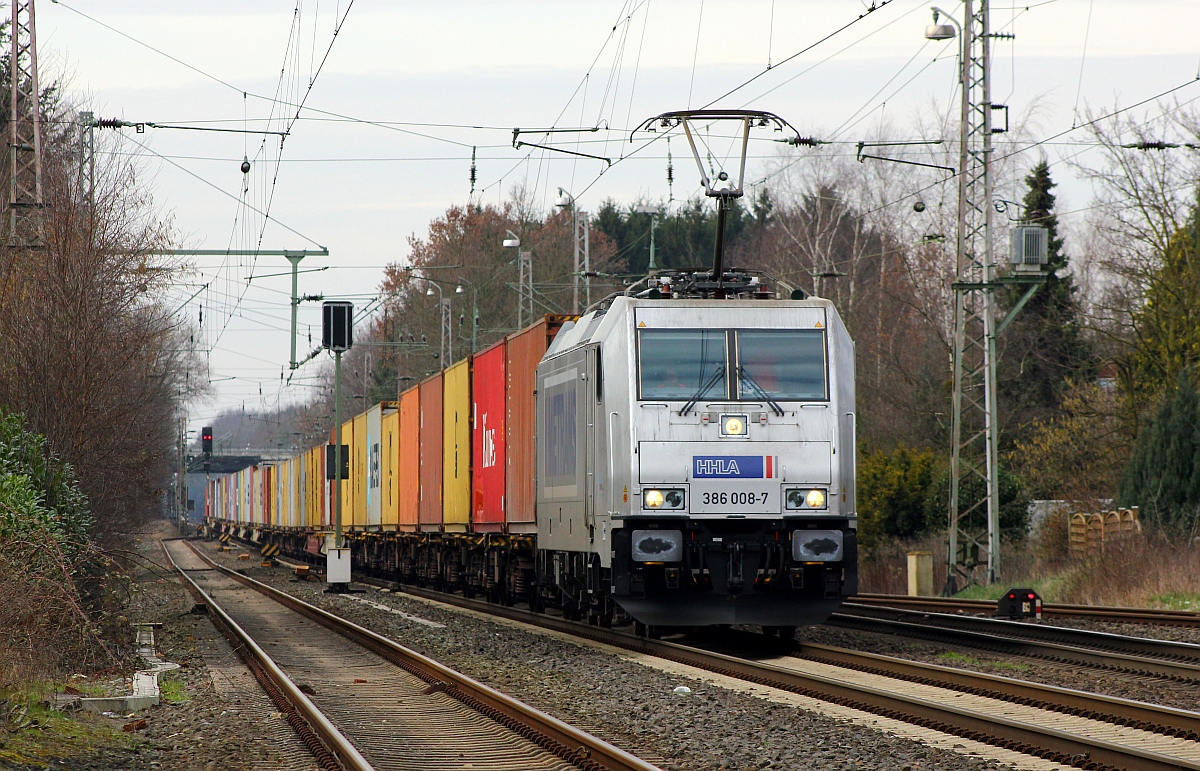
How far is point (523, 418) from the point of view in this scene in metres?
A: 18.0

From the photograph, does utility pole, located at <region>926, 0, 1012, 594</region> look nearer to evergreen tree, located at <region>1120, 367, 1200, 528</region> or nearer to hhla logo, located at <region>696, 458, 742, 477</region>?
evergreen tree, located at <region>1120, 367, 1200, 528</region>

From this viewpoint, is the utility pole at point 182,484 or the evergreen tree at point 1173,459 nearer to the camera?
the evergreen tree at point 1173,459

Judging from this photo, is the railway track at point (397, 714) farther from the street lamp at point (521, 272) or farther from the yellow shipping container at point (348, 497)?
the yellow shipping container at point (348, 497)

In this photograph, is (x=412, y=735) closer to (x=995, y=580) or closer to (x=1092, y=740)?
(x=1092, y=740)

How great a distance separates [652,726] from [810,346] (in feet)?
17.5

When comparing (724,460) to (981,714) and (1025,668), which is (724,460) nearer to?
(1025,668)

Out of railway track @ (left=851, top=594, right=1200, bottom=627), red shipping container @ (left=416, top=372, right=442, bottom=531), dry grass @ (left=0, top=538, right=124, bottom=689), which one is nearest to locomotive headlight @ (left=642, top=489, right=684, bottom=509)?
dry grass @ (left=0, top=538, right=124, bottom=689)

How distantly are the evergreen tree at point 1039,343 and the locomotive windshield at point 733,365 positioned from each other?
1206 inches

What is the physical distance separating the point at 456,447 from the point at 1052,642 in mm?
10946

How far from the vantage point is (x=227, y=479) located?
3250 inches

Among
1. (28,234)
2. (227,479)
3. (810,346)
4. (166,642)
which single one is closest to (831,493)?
(810,346)

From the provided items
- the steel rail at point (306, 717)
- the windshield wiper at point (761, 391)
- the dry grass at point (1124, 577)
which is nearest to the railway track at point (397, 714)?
the steel rail at point (306, 717)

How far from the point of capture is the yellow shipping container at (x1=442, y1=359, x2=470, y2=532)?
2206 centimetres

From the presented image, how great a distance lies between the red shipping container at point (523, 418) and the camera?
17406mm
